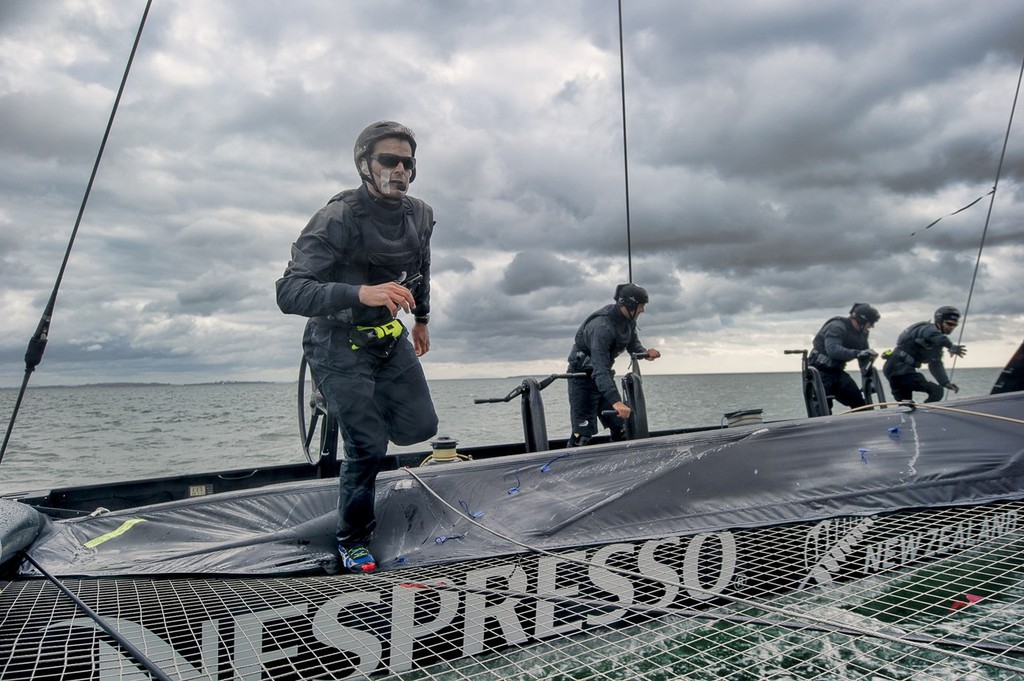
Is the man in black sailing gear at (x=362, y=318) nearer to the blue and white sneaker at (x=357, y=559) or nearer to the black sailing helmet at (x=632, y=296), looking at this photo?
the blue and white sneaker at (x=357, y=559)

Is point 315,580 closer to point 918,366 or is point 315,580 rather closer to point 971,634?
point 971,634

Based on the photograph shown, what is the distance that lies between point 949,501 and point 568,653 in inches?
81.4

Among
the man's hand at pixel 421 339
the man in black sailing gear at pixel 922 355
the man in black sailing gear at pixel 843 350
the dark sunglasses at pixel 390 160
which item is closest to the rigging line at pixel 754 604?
the man's hand at pixel 421 339

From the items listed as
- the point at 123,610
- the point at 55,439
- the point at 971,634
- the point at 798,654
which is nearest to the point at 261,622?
the point at 123,610

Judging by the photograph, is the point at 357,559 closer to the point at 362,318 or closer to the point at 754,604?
the point at 362,318

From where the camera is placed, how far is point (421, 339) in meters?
3.46

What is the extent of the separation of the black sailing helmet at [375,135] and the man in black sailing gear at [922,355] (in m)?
7.18

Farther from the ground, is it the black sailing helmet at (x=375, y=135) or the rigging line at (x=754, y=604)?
the black sailing helmet at (x=375, y=135)

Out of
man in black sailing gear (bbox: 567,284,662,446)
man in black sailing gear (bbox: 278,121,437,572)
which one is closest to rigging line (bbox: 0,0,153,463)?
man in black sailing gear (bbox: 278,121,437,572)

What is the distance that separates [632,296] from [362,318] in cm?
293

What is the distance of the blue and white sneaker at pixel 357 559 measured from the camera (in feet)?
8.70

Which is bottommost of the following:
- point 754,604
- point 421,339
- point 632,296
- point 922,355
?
point 754,604

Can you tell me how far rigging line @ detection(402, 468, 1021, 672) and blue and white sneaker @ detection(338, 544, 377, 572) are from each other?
1.33ft

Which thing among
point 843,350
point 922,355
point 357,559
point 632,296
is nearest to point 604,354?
point 632,296
